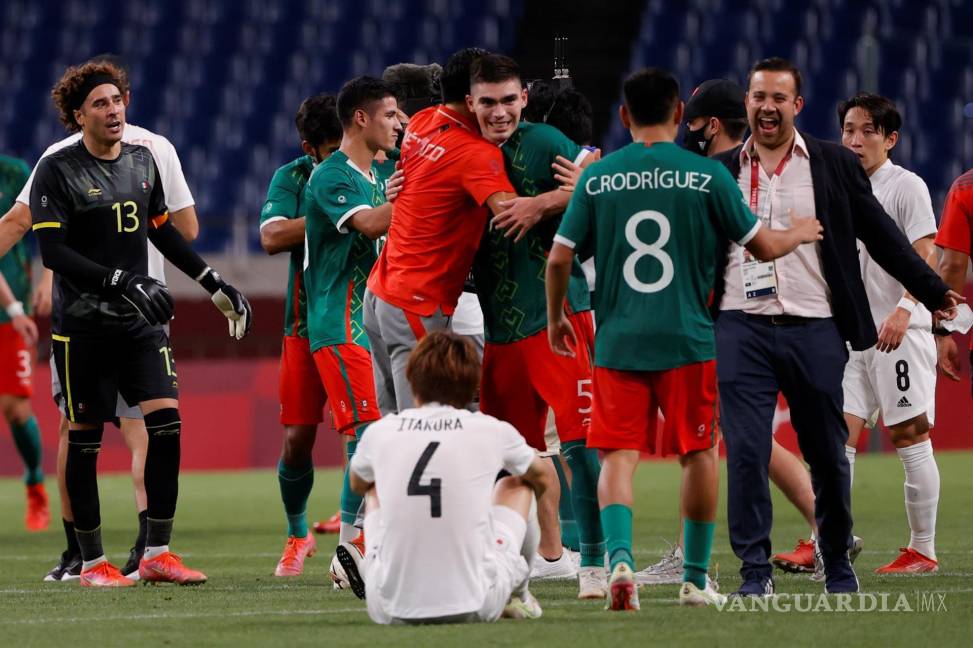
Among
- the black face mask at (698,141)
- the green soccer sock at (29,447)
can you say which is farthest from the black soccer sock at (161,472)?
the green soccer sock at (29,447)

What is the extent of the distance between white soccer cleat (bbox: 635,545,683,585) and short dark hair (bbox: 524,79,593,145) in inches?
76.0

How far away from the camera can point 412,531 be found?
5086mm

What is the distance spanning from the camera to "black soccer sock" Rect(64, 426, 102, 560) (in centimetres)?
745

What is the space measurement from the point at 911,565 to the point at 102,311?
3865mm

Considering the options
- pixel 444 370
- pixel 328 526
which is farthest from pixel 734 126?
pixel 328 526

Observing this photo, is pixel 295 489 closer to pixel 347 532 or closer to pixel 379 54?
pixel 347 532

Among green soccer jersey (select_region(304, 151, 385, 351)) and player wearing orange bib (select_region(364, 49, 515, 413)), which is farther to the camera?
green soccer jersey (select_region(304, 151, 385, 351))

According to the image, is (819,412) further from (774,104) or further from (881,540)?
(881,540)

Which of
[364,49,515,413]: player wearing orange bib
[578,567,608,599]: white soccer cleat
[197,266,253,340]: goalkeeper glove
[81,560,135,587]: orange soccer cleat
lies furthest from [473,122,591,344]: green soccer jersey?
[81,560,135,587]: orange soccer cleat

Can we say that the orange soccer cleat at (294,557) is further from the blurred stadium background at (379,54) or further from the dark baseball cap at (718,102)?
the blurred stadium background at (379,54)

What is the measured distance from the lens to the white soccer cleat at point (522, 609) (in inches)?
216

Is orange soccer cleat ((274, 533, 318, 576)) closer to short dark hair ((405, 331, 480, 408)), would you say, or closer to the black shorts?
the black shorts

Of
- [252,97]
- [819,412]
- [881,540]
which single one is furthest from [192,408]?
[819,412]

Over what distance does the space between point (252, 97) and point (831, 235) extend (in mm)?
15412
